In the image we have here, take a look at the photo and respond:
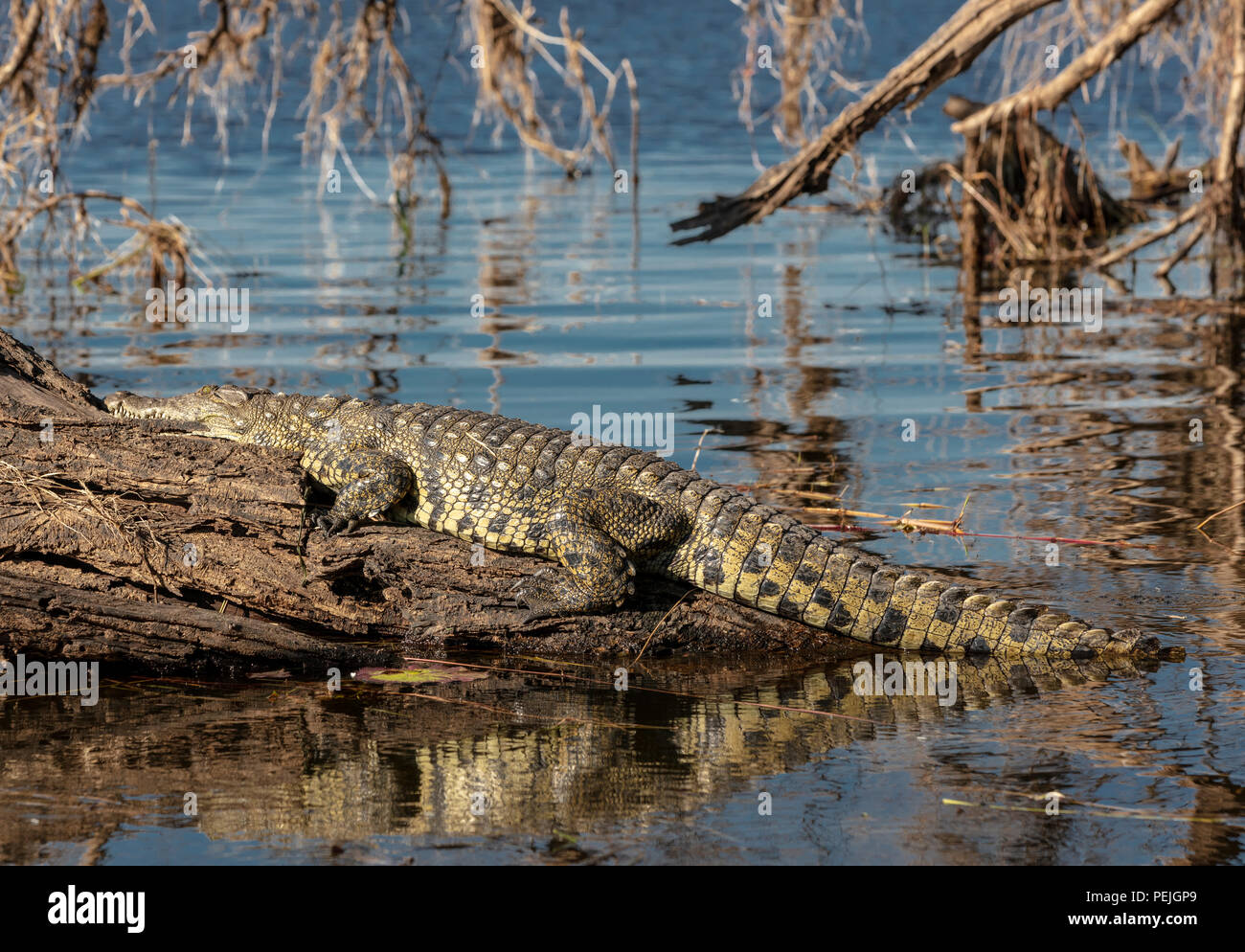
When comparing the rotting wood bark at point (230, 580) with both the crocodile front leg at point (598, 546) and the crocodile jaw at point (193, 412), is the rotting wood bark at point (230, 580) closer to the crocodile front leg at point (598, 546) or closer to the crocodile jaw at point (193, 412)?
the crocodile front leg at point (598, 546)

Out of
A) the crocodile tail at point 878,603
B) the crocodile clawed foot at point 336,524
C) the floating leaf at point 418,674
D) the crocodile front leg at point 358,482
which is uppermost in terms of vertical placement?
the crocodile front leg at point 358,482

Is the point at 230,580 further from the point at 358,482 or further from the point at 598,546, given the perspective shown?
the point at 598,546

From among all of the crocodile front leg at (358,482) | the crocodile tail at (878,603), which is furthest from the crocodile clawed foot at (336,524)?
the crocodile tail at (878,603)

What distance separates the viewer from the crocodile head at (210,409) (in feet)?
23.8

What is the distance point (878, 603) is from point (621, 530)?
3.77ft

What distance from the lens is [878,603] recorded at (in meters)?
6.29

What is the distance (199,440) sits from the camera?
21.7ft

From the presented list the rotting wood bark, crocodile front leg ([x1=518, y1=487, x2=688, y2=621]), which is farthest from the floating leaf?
crocodile front leg ([x1=518, y1=487, x2=688, y2=621])

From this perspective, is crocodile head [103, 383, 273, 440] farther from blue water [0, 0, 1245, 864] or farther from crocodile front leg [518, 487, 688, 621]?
crocodile front leg [518, 487, 688, 621]

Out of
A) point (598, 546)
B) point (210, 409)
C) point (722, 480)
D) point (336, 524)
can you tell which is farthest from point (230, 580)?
point (722, 480)

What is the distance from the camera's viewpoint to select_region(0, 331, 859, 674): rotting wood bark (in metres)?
6.10
